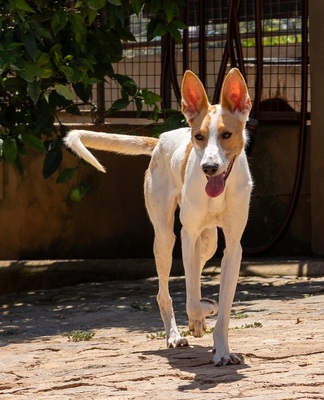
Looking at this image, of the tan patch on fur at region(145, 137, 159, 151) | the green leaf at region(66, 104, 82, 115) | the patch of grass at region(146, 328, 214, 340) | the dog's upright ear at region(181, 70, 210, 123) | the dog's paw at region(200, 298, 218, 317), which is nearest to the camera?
the dog's upright ear at region(181, 70, 210, 123)

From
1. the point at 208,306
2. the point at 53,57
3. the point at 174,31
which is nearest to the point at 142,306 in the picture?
the point at 53,57

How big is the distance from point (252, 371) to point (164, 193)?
1.51 meters

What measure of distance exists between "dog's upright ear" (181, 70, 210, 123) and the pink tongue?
0.41 metres

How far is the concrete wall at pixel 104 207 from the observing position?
11172 millimetres

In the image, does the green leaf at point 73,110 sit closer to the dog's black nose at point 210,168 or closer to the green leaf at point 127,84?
the green leaf at point 127,84

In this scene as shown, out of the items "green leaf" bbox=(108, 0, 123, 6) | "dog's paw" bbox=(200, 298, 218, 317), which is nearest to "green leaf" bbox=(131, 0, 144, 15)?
"green leaf" bbox=(108, 0, 123, 6)

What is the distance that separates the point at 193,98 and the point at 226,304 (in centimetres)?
Answer: 114

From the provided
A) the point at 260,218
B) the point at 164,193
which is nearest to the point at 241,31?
the point at 260,218

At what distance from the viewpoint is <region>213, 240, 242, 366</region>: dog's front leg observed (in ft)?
20.0

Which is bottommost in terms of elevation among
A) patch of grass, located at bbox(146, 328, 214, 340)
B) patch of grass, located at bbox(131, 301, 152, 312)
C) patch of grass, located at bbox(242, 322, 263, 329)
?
patch of grass, located at bbox(131, 301, 152, 312)

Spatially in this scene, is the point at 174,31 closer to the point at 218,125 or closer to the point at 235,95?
the point at 235,95

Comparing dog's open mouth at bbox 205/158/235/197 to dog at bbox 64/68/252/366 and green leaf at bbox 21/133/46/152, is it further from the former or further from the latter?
green leaf at bbox 21/133/46/152

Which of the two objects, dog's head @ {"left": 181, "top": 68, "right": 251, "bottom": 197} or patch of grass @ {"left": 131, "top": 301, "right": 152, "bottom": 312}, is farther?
patch of grass @ {"left": 131, "top": 301, "right": 152, "bottom": 312}

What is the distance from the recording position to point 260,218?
11195 millimetres
